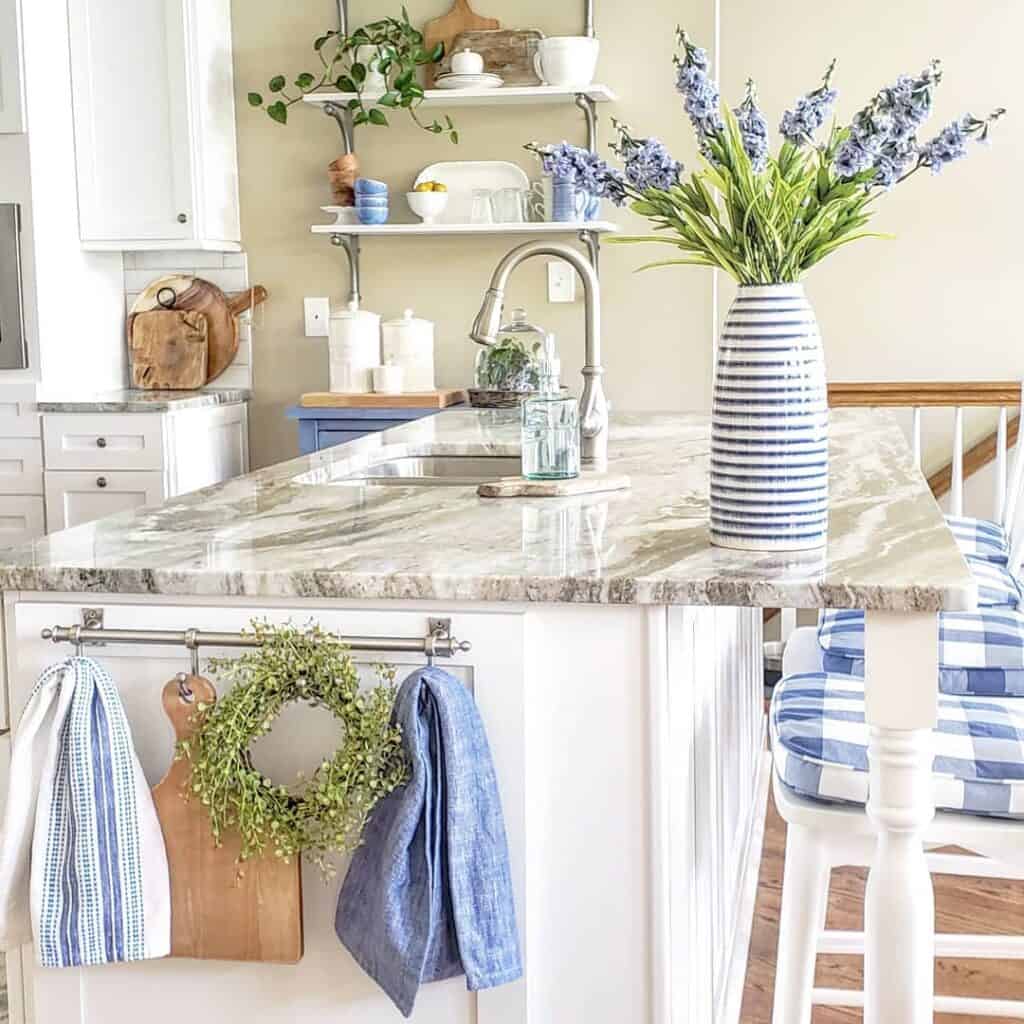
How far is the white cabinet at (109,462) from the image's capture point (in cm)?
422

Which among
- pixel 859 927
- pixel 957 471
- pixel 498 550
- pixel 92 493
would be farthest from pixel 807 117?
pixel 92 493

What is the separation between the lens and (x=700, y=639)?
196 cm

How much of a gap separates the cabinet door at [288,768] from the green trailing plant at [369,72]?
3006 millimetres

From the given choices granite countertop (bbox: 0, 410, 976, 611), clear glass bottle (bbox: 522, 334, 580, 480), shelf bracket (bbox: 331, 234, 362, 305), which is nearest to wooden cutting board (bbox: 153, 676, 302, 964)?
granite countertop (bbox: 0, 410, 976, 611)

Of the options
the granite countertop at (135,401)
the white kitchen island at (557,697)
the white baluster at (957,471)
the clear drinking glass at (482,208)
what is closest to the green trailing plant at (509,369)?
the clear drinking glass at (482,208)

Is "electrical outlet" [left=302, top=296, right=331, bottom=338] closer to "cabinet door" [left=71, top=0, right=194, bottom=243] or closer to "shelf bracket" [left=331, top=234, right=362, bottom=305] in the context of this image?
"shelf bracket" [left=331, top=234, right=362, bottom=305]

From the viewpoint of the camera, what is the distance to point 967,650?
2.16 m

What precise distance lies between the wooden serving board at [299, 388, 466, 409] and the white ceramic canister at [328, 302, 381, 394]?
0.14 meters

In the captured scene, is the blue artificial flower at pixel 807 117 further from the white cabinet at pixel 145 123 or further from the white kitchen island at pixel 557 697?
the white cabinet at pixel 145 123

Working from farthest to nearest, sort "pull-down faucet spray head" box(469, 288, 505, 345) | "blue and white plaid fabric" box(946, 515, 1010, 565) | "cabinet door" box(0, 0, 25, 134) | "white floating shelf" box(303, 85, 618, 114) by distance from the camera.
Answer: "white floating shelf" box(303, 85, 618, 114)
"cabinet door" box(0, 0, 25, 134)
"blue and white plaid fabric" box(946, 515, 1010, 565)
"pull-down faucet spray head" box(469, 288, 505, 345)

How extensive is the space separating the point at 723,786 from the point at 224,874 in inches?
37.9

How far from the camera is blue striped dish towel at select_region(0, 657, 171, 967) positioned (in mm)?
1562

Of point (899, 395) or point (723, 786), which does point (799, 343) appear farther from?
point (899, 395)

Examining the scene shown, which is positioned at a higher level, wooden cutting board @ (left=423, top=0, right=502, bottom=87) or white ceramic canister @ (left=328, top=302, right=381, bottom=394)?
wooden cutting board @ (left=423, top=0, right=502, bottom=87)
